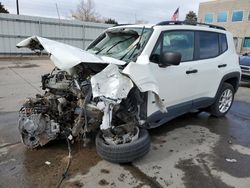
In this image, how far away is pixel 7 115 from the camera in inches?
207

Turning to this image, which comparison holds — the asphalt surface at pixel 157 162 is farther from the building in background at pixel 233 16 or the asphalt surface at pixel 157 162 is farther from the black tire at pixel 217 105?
the building in background at pixel 233 16

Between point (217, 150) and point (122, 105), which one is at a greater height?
point (122, 105)

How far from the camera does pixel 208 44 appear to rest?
4770mm

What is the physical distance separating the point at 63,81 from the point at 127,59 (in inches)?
41.0

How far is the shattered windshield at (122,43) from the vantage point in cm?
371

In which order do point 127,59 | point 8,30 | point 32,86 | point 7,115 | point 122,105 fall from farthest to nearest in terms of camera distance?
1. point 8,30
2. point 32,86
3. point 7,115
4. point 127,59
5. point 122,105

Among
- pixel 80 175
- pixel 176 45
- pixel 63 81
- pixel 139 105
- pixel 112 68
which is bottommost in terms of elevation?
pixel 80 175

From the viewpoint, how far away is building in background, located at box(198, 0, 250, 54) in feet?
106

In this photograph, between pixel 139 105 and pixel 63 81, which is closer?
pixel 139 105

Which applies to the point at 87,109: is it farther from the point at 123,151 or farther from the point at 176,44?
the point at 176,44

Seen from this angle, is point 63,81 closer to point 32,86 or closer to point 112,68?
point 112,68

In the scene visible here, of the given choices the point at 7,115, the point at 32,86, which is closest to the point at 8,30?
the point at 32,86

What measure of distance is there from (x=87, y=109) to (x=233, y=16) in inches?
→ 1427

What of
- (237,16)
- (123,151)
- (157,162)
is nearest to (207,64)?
(157,162)
